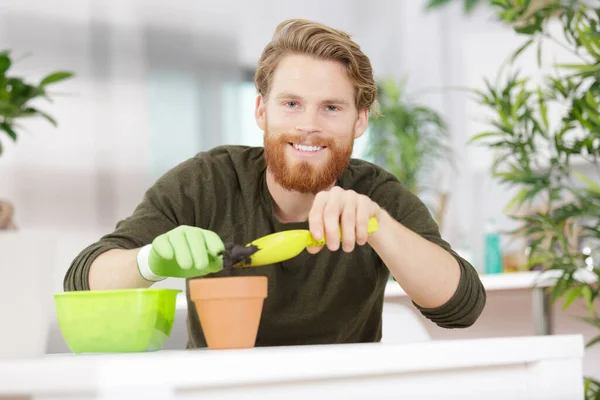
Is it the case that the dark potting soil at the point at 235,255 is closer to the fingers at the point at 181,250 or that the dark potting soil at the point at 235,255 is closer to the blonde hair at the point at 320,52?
the fingers at the point at 181,250

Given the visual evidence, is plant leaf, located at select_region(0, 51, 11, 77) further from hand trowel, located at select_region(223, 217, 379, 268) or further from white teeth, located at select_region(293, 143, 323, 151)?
white teeth, located at select_region(293, 143, 323, 151)

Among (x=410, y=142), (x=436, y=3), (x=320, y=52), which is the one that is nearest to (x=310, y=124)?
(x=320, y=52)

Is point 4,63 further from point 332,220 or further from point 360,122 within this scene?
point 360,122

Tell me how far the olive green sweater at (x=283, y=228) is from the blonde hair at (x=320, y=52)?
19cm

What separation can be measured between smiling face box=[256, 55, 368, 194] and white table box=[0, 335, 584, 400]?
0.81 metres

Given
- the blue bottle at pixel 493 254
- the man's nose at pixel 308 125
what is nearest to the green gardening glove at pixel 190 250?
the man's nose at pixel 308 125

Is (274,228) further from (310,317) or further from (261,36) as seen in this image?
(261,36)

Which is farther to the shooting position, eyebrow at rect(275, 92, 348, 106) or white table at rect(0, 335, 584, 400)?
eyebrow at rect(275, 92, 348, 106)

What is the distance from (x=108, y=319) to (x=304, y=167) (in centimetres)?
76

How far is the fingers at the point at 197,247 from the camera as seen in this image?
992mm

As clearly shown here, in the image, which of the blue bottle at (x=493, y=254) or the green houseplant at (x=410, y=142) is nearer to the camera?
the blue bottle at (x=493, y=254)

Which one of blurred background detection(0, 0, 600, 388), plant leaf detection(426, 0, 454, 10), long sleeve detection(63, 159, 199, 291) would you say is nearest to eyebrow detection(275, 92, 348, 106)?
long sleeve detection(63, 159, 199, 291)

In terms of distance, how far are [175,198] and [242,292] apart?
0.73 meters

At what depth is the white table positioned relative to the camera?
2.33 feet
